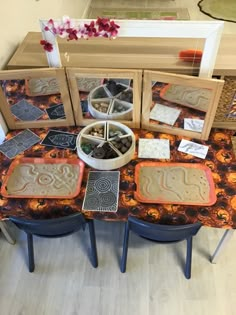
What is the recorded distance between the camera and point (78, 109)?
1344 mm

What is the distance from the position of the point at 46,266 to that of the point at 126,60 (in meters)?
1.15

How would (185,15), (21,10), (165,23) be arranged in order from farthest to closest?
(185,15), (21,10), (165,23)

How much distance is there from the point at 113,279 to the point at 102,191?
1.77 ft

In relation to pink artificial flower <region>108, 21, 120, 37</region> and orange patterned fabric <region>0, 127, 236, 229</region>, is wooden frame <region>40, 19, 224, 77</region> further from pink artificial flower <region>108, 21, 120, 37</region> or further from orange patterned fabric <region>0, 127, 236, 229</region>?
orange patterned fabric <region>0, 127, 236, 229</region>

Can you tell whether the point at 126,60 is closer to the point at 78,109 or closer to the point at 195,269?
the point at 78,109

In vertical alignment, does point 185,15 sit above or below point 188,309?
above

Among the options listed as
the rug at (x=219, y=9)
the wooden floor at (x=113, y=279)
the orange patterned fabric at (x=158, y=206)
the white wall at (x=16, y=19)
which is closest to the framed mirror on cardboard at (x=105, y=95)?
the orange patterned fabric at (x=158, y=206)

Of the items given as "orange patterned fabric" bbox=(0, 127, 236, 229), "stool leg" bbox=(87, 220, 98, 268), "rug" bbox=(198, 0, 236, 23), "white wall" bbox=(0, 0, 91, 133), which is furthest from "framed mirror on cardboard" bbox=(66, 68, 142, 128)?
"rug" bbox=(198, 0, 236, 23)

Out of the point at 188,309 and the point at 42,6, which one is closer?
the point at 188,309

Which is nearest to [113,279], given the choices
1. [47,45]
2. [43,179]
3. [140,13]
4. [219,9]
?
[43,179]

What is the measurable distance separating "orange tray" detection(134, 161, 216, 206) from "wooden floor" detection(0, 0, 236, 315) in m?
0.47

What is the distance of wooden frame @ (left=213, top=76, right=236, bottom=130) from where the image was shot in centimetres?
125

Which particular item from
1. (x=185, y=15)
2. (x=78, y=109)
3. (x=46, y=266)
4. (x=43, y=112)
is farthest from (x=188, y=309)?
(x=185, y=15)

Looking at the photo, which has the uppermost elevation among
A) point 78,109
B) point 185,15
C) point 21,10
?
point 21,10
